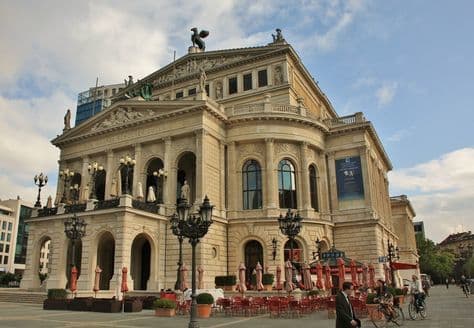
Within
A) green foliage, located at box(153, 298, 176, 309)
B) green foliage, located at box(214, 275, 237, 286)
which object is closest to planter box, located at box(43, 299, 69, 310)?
green foliage, located at box(153, 298, 176, 309)

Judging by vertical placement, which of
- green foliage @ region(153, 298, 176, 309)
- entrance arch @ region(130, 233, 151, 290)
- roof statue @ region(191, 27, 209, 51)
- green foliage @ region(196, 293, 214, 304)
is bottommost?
green foliage @ region(153, 298, 176, 309)

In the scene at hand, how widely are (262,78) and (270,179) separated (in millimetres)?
13977

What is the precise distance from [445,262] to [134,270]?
92092 millimetres

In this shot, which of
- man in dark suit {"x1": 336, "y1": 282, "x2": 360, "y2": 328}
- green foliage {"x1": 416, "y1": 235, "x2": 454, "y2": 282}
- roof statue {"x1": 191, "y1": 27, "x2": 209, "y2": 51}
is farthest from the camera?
green foliage {"x1": 416, "y1": 235, "x2": 454, "y2": 282}

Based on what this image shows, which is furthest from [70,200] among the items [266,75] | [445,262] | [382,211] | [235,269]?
[445,262]

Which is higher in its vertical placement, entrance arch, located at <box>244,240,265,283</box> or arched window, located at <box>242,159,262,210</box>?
arched window, located at <box>242,159,262,210</box>

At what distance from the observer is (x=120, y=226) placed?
100 feet

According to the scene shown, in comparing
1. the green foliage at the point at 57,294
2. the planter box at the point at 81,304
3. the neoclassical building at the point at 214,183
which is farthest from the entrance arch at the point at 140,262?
the planter box at the point at 81,304

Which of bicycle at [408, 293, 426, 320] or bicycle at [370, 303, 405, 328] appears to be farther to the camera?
bicycle at [408, 293, 426, 320]

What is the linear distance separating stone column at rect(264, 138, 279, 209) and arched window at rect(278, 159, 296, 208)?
818 mm

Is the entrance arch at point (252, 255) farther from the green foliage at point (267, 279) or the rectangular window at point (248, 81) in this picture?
the rectangular window at point (248, 81)

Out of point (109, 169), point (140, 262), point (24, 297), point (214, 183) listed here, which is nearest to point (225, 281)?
point (214, 183)

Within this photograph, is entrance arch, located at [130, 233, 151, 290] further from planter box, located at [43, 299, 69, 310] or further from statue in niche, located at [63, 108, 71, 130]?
statue in niche, located at [63, 108, 71, 130]

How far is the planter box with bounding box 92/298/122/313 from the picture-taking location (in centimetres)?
2250
